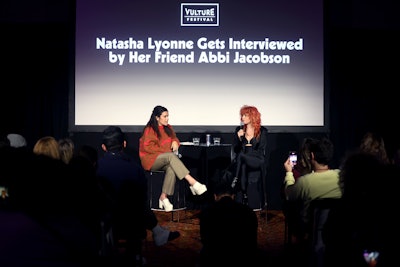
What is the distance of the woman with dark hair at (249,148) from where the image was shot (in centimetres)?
607

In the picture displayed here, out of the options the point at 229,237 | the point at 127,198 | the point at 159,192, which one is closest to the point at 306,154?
the point at 127,198

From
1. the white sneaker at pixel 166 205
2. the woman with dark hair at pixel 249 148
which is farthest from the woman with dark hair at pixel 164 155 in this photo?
the woman with dark hair at pixel 249 148

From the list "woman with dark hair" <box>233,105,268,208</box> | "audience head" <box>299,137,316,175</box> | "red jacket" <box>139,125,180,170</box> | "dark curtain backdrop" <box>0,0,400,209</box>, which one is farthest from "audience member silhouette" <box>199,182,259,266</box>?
"dark curtain backdrop" <box>0,0,400,209</box>

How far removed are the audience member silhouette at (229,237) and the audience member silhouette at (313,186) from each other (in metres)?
0.81

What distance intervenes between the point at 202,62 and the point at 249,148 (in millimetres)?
1355

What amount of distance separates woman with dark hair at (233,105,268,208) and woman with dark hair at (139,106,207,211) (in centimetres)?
49

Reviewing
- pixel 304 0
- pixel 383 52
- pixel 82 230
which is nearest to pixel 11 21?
A: pixel 304 0

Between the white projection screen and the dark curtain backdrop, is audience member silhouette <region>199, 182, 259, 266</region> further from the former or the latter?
the dark curtain backdrop

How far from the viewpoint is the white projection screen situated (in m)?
6.88

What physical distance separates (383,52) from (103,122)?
3.66 metres

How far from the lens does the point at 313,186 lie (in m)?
3.25

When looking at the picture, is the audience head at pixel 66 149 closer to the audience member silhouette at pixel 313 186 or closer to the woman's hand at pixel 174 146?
the audience member silhouette at pixel 313 186

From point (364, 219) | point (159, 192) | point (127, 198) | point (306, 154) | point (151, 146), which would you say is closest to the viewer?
point (364, 219)

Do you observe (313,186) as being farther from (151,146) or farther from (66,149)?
(151,146)
